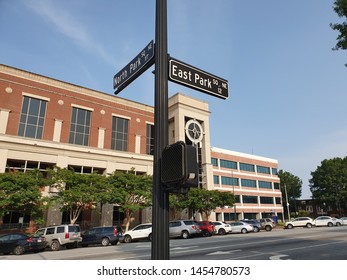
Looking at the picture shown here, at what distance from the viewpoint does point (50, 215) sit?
31.0 metres

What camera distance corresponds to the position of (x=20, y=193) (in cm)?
2470

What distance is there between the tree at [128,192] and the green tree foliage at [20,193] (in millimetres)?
6676

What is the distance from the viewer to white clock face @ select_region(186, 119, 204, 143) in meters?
48.1

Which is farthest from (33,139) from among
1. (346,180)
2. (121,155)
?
(346,180)

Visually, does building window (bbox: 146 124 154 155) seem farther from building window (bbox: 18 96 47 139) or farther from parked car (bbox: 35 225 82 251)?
parked car (bbox: 35 225 82 251)

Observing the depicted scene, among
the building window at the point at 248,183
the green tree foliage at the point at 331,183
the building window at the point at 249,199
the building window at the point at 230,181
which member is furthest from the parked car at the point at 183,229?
the green tree foliage at the point at 331,183

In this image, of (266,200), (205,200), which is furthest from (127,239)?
(266,200)

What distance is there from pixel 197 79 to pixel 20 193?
83.6ft

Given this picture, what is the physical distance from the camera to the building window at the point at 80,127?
3656 centimetres

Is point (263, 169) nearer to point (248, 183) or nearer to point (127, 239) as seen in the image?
point (248, 183)

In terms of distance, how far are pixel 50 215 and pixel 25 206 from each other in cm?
551

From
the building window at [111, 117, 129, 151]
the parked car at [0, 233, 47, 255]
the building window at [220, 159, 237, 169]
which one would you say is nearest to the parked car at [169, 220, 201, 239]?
the parked car at [0, 233, 47, 255]

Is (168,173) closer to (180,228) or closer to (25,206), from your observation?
(180,228)

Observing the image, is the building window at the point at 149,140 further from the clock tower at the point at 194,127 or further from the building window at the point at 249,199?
the building window at the point at 249,199
